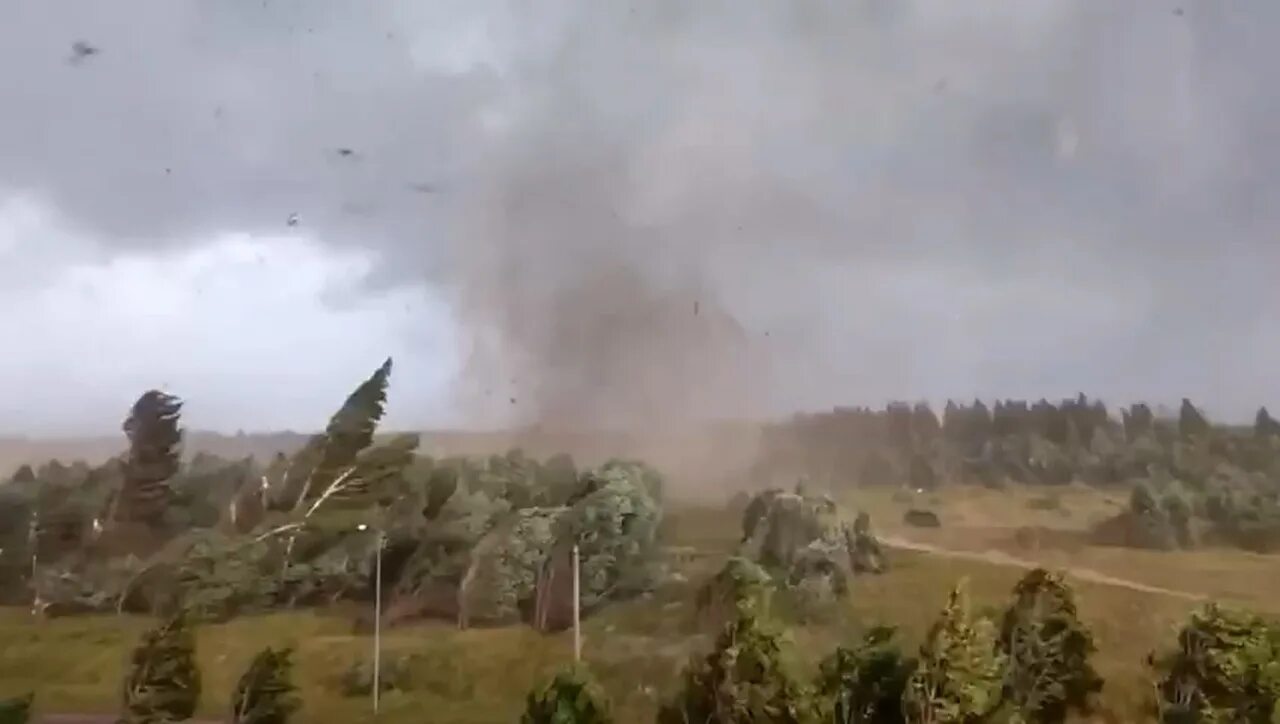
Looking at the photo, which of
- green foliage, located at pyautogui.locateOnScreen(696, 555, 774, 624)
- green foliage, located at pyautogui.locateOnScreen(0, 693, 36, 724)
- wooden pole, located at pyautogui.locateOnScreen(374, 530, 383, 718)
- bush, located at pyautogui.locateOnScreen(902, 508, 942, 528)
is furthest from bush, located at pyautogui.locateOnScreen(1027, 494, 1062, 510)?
green foliage, located at pyautogui.locateOnScreen(0, 693, 36, 724)

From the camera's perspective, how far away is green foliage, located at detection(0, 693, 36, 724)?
215 inches

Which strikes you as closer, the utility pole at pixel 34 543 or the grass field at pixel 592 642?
the grass field at pixel 592 642

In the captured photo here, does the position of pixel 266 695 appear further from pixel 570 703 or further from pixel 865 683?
pixel 865 683

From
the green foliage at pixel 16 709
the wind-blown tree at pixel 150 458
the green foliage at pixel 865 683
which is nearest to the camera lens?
the green foliage at pixel 865 683

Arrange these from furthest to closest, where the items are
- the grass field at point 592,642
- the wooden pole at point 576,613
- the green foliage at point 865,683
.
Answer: the wooden pole at point 576,613 → the grass field at point 592,642 → the green foliage at point 865,683

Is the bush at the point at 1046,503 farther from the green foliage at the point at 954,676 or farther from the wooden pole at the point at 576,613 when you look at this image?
the wooden pole at the point at 576,613

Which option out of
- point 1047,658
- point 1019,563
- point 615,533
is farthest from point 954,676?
point 615,533

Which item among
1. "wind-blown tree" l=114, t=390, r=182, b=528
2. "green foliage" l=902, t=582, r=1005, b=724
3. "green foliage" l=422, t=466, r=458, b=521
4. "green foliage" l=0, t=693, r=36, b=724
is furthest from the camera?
"wind-blown tree" l=114, t=390, r=182, b=528

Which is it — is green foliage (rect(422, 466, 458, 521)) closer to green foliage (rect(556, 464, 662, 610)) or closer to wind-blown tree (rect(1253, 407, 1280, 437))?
green foliage (rect(556, 464, 662, 610))

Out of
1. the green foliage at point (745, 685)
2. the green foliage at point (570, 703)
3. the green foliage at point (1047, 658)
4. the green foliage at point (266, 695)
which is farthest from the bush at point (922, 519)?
the green foliage at point (266, 695)

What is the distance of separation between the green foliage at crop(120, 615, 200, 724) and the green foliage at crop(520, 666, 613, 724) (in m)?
1.61

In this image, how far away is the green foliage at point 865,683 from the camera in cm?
477

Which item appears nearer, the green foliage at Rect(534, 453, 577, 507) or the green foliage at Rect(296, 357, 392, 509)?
the green foliage at Rect(534, 453, 577, 507)

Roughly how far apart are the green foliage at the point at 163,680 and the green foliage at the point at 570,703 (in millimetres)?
1606
